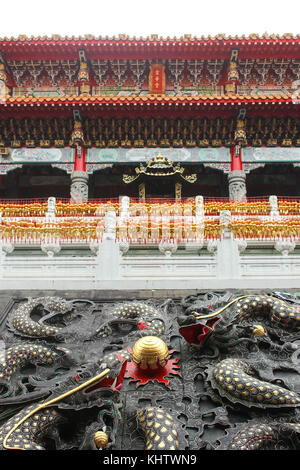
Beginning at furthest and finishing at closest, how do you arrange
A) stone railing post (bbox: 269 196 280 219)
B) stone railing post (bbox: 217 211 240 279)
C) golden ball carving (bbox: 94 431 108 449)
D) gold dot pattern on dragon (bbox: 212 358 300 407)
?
Answer: stone railing post (bbox: 269 196 280 219)
stone railing post (bbox: 217 211 240 279)
gold dot pattern on dragon (bbox: 212 358 300 407)
golden ball carving (bbox: 94 431 108 449)

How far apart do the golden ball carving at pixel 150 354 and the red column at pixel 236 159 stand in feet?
32.0

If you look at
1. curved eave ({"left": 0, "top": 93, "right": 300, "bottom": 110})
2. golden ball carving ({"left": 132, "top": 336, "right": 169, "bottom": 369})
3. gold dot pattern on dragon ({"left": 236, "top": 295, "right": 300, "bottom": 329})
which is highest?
curved eave ({"left": 0, "top": 93, "right": 300, "bottom": 110})

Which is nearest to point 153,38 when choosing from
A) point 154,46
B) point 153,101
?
point 154,46

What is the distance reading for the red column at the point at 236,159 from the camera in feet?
43.1

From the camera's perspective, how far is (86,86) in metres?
15.1

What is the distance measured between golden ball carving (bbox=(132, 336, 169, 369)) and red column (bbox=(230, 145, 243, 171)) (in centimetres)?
974

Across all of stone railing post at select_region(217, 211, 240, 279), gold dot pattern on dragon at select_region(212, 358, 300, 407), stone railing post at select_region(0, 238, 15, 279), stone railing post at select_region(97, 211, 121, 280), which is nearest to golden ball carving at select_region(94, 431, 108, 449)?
gold dot pattern on dragon at select_region(212, 358, 300, 407)

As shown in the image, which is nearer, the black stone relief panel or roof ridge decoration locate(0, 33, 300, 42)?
the black stone relief panel

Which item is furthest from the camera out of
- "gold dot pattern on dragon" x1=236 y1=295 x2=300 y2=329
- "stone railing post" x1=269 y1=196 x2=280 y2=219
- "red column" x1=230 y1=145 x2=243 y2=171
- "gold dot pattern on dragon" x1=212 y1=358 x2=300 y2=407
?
"red column" x1=230 y1=145 x2=243 y2=171

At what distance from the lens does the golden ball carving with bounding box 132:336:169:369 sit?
15.4 feet

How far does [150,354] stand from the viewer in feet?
15.4

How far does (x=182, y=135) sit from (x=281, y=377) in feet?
33.9

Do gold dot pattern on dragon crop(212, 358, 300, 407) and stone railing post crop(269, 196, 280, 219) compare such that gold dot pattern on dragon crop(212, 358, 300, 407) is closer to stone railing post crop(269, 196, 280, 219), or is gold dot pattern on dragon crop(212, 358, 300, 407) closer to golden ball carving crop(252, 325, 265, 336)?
golden ball carving crop(252, 325, 265, 336)
